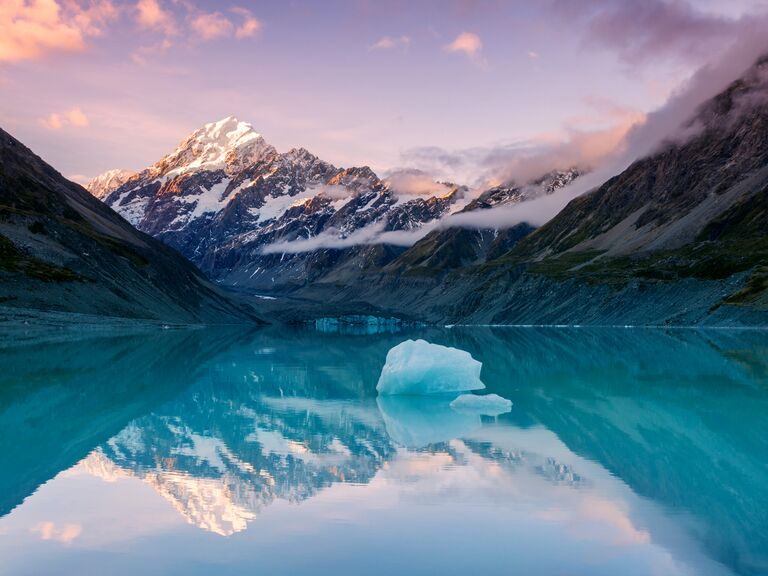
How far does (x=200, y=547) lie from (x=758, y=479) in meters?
15.8

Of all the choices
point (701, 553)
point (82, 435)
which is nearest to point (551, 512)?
point (701, 553)

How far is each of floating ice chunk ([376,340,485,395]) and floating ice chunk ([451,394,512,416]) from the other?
20.9ft

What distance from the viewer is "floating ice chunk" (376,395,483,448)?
32.0 meters

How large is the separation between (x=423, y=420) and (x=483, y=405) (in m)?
4.38

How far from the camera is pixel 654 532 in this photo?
725 inches

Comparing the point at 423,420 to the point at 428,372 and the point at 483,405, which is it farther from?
the point at 428,372

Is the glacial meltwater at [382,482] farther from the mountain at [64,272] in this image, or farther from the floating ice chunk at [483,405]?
the mountain at [64,272]

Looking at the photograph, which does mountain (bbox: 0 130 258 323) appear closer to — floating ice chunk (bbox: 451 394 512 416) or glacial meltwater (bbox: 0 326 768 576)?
glacial meltwater (bbox: 0 326 768 576)

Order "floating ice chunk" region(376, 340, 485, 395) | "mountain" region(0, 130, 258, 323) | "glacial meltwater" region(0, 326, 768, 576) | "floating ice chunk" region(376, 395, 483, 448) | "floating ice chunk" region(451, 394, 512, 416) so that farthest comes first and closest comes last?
"mountain" region(0, 130, 258, 323) → "floating ice chunk" region(376, 340, 485, 395) → "floating ice chunk" region(451, 394, 512, 416) → "floating ice chunk" region(376, 395, 483, 448) → "glacial meltwater" region(0, 326, 768, 576)

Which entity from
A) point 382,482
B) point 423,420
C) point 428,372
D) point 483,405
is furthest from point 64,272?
point 382,482

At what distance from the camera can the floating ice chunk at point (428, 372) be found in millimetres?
47500

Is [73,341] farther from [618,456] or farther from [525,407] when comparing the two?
[618,456]

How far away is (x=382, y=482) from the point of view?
77.6ft

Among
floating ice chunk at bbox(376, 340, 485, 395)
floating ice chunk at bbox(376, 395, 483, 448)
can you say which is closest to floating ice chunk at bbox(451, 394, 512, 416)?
floating ice chunk at bbox(376, 395, 483, 448)
